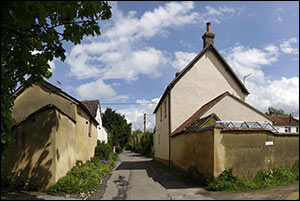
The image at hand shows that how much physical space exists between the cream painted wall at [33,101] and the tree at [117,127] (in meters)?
28.7

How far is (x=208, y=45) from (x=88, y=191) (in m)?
14.8

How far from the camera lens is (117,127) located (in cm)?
4244

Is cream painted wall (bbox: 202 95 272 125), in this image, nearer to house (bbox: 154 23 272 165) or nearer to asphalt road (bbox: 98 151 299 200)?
house (bbox: 154 23 272 165)

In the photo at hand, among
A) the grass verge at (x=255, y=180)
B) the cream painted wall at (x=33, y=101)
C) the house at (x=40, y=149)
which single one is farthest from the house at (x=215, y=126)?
the cream painted wall at (x=33, y=101)

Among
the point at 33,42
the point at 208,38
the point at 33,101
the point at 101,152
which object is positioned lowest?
the point at 101,152

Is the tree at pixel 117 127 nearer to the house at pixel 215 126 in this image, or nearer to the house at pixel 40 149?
the house at pixel 215 126

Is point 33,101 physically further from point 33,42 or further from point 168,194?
point 168,194

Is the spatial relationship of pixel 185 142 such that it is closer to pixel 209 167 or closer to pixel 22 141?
pixel 209 167

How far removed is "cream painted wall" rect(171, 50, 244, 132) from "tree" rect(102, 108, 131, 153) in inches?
960

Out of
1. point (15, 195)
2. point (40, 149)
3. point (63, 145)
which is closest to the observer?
point (15, 195)

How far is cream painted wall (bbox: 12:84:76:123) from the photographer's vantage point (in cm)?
1256

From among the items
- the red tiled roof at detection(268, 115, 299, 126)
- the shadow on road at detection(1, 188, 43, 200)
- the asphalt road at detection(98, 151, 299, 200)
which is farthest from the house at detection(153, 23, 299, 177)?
the red tiled roof at detection(268, 115, 299, 126)

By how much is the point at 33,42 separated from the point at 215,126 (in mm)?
7486

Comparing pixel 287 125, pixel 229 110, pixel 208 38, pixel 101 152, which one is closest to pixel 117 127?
pixel 101 152
